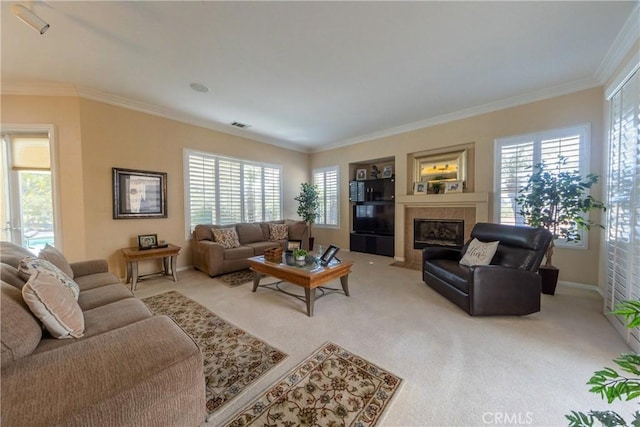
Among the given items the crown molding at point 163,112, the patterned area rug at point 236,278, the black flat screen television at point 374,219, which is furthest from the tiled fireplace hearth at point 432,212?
the crown molding at point 163,112

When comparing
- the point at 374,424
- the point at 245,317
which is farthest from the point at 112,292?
the point at 374,424

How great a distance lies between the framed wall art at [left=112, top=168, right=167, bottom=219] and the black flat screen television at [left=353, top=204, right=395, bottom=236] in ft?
13.6

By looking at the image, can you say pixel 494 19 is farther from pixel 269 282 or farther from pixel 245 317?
pixel 269 282

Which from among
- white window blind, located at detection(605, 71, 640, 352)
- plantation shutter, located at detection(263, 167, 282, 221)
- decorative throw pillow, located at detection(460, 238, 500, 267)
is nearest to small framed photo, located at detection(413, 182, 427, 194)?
decorative throw pillow, located at detection(460, 238, 500, 267)

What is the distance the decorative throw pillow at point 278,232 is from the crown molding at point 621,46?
535 cm

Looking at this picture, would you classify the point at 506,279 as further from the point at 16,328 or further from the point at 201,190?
the point at 201,190

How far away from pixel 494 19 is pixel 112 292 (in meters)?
4.18

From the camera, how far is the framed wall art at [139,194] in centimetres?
373

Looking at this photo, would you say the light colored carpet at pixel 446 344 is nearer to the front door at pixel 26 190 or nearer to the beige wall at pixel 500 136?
the beige wall at pixel 500 136

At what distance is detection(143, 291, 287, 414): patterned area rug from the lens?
1662mm

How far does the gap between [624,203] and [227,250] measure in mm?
4952

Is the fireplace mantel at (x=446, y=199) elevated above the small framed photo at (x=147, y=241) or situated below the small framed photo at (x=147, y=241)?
above

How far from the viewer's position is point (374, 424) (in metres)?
1.38

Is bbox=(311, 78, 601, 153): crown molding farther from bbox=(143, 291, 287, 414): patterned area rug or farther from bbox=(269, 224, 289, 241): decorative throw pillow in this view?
bbox=(143, 291, 287, 414): patterned area rug
